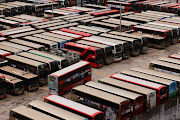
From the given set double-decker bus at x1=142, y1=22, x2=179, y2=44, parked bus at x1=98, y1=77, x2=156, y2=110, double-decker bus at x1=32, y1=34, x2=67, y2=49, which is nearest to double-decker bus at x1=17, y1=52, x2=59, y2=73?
double-decker bus at x1=32, y1=34, x2=67, y2=49

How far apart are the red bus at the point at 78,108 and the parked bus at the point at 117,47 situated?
2144cm

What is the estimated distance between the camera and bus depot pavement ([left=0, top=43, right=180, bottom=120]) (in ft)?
137

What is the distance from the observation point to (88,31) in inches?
2613

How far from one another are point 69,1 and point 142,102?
68.9 m

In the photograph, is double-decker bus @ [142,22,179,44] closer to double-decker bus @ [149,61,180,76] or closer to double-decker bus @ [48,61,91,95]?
double-decker bus @ [149,61,180,76]

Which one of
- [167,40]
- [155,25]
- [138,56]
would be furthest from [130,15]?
[138,56]

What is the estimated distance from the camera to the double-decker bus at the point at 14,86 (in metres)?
43.7

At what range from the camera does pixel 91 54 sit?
177ft

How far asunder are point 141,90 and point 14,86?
16.0 metres

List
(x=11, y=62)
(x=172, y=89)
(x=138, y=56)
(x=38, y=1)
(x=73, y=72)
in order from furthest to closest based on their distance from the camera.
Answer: (x=38, y=1), (x=138, y=56), (x=11, y=62), (x=73, y=72), (x=172, y=89)

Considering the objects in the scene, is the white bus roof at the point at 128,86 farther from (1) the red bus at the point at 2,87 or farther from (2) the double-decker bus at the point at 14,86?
A: (1) the red bus at the point at 2,87

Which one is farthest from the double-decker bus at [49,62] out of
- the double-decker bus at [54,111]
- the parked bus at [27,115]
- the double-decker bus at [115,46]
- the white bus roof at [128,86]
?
the parked bus at [27,115]

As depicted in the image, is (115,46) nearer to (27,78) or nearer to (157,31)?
(157,31)

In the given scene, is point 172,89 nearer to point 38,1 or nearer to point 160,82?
point 160,82
